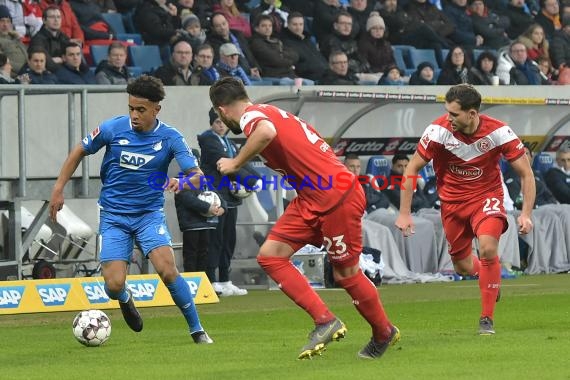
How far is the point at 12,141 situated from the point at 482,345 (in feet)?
27.3

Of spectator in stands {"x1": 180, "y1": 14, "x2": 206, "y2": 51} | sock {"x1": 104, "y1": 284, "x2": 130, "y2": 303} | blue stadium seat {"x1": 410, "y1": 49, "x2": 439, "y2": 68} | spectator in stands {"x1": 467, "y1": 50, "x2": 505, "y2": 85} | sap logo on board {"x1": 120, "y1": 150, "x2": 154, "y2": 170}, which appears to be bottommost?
blue stadium seat {"x1": 410, "y1": 49, "x2": 439, "y2": 68}

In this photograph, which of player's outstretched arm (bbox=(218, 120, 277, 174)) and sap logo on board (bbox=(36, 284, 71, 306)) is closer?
player's outstretched arm (bbox=(218, 120, 277, 174))

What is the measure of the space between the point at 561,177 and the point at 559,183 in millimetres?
107

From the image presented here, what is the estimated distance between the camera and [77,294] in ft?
48.4

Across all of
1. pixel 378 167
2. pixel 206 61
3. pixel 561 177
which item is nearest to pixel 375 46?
pixel 378 167

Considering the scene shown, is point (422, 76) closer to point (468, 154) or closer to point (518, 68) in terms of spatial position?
point (518, 68)

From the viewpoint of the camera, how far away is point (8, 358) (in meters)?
10.1

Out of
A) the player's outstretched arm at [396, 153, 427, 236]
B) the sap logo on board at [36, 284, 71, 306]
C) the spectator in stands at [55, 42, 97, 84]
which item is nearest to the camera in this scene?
the player's outstretched arm at [396, 153, 427, 236]

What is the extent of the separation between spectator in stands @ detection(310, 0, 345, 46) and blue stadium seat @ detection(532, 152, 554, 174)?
3932mm

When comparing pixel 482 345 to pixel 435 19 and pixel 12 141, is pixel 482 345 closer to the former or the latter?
pixel 12 141

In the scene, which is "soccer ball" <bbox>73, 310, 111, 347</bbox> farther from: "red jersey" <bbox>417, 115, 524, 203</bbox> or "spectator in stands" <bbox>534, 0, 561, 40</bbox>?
"spectator in stands" <bbox>534, 0, 561, 40</bbox>

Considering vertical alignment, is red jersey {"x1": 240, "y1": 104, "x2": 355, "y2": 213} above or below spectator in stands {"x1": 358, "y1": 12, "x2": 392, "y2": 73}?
above

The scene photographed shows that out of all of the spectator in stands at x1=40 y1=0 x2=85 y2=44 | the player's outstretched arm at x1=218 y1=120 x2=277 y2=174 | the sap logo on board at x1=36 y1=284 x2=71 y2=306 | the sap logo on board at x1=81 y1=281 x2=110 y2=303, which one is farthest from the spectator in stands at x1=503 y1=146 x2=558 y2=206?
the player's outstretched arm at x1=218 y1=120 x2=277 y2=174

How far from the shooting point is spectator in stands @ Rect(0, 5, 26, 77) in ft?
59.2
